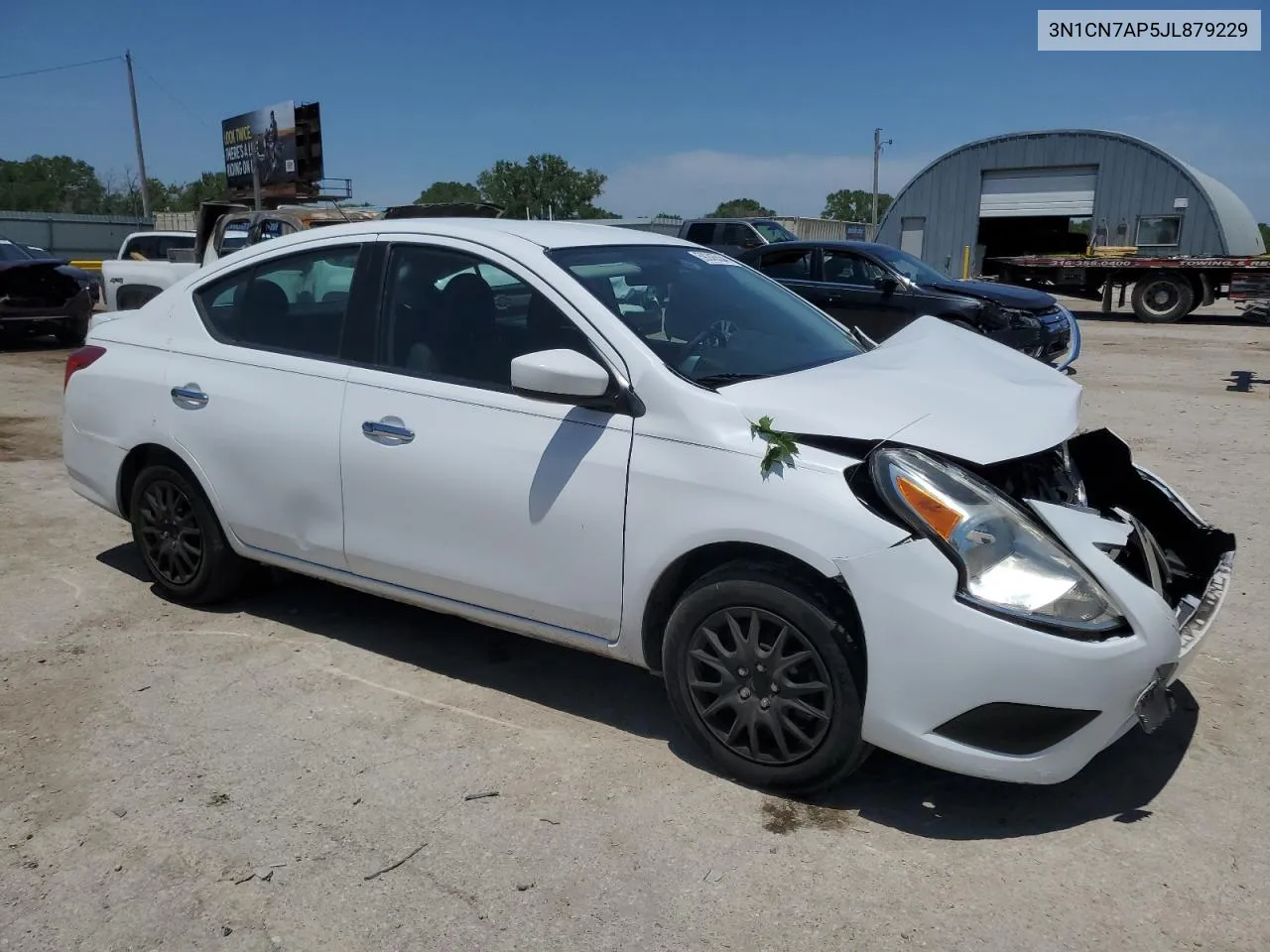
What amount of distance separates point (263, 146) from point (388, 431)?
44649 mm

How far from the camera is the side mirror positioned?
315 cm

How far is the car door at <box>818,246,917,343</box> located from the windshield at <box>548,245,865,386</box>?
8.40 m

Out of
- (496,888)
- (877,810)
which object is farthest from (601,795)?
(877,810)

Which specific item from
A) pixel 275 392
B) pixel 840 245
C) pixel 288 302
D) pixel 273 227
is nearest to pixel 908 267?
pixel 840 245

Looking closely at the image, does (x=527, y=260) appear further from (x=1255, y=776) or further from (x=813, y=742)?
(x=1255, y=776)

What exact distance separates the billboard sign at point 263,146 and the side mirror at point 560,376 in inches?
1610

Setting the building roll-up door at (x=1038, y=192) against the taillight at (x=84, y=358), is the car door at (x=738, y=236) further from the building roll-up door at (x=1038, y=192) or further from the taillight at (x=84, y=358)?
the taillight at (x=84, y=358)

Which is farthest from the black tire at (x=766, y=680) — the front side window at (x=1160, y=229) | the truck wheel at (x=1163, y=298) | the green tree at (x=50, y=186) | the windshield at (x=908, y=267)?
the green tree at (x=50, y=186)

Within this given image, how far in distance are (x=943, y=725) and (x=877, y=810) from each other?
0.46 metres

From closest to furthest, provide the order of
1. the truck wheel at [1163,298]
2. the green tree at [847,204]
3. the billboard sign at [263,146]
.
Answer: the truck wheel at [1163,298] → the billboard sign at [263,146] → the green tree at [847,204]

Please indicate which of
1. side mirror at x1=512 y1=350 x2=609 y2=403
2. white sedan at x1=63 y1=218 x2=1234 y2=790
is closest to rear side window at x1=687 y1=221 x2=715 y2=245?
white sedan at x1=63 y1=218 x2=1234 y2=790

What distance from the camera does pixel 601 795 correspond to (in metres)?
3.14

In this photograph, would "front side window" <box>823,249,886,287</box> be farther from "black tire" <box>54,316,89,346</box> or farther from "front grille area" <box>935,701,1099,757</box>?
"black tire" <box>54,316,89,346</box>

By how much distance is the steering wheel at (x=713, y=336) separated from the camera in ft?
11.2
